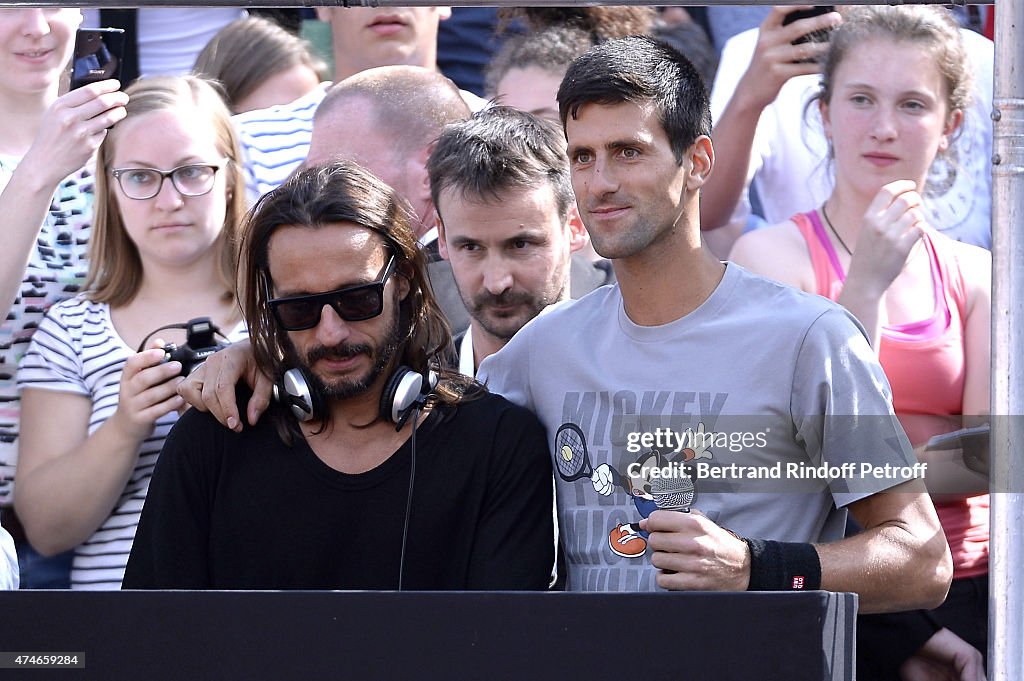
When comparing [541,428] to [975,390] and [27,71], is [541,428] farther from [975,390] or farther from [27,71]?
[27,71]

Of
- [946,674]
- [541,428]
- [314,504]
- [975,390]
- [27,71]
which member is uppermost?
[27,71]

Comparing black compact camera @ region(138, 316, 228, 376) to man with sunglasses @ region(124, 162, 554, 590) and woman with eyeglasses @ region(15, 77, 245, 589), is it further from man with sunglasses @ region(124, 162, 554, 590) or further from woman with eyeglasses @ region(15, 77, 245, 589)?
man with sunglasses @ region(124, 162, 554, 590)

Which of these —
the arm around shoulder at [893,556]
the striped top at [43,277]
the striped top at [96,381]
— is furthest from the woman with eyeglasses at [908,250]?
the striped top at [43,277]

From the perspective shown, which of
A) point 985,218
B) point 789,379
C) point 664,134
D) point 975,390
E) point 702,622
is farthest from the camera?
point 985,218

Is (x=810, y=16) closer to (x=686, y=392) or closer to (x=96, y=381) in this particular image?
(x=686, y=392)

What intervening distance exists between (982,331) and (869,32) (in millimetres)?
589

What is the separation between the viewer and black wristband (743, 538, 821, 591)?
174 cm

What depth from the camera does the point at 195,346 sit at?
8.08ft

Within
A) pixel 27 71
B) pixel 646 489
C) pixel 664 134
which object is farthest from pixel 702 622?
pixel 27 71

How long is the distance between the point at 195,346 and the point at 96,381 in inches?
9.5

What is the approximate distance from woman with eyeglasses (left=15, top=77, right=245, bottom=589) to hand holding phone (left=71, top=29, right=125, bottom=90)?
0.31 ft

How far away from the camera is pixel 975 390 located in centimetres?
234

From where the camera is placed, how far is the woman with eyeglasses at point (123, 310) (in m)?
2.45

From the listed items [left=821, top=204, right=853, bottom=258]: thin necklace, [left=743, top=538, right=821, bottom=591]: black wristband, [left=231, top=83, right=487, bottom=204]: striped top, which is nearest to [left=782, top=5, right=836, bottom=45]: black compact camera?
[left=821, top=204, right=853, bottom=258]: thin necklace
